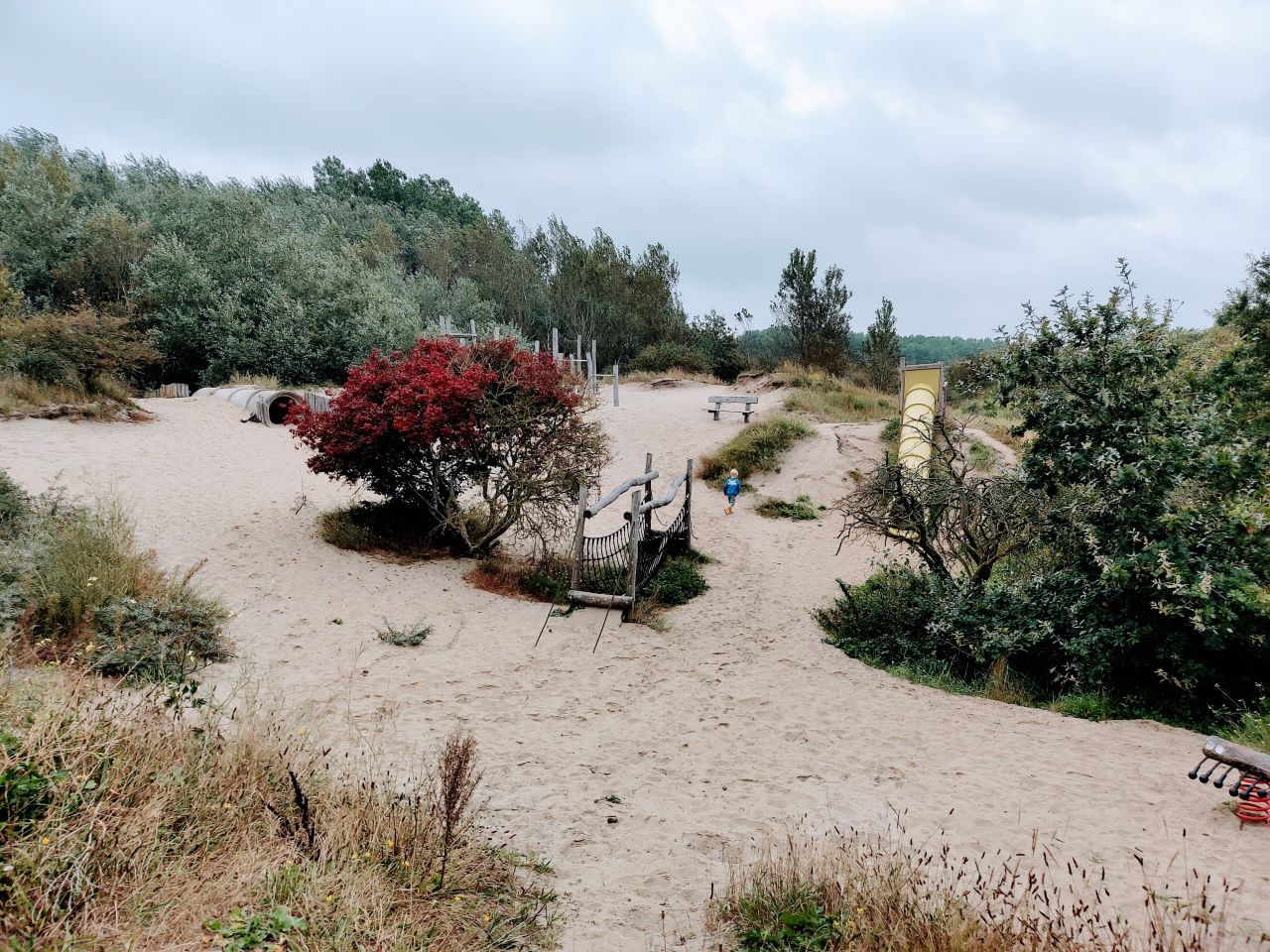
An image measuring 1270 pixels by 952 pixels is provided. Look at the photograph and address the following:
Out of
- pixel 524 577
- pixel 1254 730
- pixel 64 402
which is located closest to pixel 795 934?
pixel 1254 730

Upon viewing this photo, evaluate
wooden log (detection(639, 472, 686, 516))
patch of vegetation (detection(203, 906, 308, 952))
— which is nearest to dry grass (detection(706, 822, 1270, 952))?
patch of vegetation (detection(203, 906, 308, 952))

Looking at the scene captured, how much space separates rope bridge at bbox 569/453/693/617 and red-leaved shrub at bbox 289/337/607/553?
79 cm

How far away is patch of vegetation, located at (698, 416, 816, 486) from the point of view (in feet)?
55.8

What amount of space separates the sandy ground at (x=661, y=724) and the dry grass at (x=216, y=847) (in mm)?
578

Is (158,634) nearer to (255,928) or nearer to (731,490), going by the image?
(255,928)

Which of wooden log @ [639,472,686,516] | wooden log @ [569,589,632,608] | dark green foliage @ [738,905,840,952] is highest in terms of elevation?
wooden log @ [639,472,686,516]

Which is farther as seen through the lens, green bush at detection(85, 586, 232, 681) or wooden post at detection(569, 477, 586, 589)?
wooden post at detection(569, 477, 586, 589)

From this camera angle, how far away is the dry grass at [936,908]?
2.77 meters

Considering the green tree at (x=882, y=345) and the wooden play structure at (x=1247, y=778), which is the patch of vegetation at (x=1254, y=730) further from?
the green tree at (x=882, y=345)

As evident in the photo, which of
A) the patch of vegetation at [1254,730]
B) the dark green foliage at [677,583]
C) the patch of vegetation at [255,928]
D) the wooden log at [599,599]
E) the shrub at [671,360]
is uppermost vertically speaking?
the shrub at [671,360]

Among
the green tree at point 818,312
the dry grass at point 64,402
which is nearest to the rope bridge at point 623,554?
the dry grass at point 64,402

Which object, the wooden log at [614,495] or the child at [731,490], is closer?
the wooden log at [614,495]

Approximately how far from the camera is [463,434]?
9.55m

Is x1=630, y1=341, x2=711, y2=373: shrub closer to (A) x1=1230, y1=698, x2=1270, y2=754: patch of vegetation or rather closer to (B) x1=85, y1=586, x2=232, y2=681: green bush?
(B) x1=85, y1=586, x2=232, y2=681: green bush
